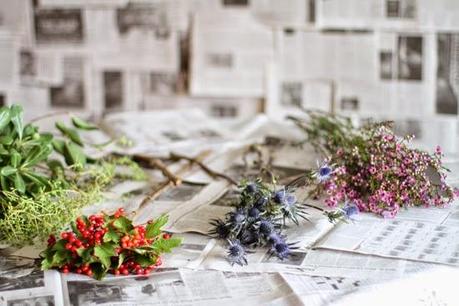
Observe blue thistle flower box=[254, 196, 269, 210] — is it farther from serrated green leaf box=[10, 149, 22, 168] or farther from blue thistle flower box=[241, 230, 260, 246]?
serrated green leaf box=[10, 149, 22, 168]

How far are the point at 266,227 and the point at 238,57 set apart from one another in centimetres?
106

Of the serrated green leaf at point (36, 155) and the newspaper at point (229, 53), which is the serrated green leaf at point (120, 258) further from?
the newspaper at point (229, 53)

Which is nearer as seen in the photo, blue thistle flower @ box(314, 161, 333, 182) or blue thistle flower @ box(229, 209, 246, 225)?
blue thistle flower @ box(229, 209, 246, 225)

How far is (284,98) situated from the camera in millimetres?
1950

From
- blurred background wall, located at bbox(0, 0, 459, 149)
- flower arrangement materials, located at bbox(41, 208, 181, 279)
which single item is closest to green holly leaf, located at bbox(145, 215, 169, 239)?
flower arrangement materials, located at bbox(41, 208, 181, 279)

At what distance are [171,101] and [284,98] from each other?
0.32 m

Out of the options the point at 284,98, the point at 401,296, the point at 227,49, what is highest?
the point at 227,49

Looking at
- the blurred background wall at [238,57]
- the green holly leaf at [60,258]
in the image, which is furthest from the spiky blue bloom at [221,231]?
the blurred background wall at [238,57]

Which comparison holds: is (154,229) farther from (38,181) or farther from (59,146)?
(59,146)

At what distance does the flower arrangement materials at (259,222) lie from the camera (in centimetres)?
94

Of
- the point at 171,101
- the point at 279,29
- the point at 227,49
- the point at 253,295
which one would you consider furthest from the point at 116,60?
the point at 253,295

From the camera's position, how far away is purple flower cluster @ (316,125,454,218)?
107 centimetres

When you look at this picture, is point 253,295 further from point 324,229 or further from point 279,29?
point 279,29

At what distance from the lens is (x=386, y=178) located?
3.52ft
